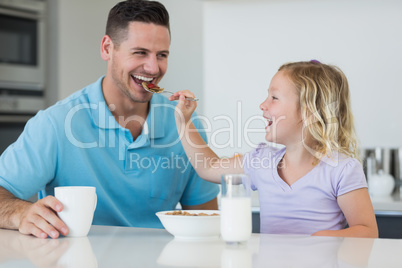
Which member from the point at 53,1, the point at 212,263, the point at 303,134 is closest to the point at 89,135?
the point at 303,134

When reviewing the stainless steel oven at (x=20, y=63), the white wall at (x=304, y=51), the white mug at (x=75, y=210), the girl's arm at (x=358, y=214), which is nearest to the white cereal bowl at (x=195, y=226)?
the white mug at (x=75, y=210)

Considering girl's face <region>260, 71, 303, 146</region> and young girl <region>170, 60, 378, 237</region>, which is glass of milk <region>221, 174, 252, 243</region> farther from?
girl's face <region>260, 71, 303, 146</region>

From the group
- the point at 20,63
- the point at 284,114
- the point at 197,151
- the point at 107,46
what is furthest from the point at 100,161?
the point at 20,63

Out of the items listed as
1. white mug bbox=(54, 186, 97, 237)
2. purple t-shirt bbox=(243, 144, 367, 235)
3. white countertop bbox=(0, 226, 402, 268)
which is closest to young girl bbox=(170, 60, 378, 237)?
purple t-shirt bbox=(243, 144, 367, 235)

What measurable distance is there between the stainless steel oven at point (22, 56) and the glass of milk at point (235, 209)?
256 cm

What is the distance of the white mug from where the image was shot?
4.14 ft

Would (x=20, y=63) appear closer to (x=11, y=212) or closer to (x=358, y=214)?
(x=11, y=212)

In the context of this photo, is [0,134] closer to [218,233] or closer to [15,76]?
[15,76]

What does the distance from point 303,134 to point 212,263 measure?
881 mm

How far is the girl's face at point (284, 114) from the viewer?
1754 millimetres

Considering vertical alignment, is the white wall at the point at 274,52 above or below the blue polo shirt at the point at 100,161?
above

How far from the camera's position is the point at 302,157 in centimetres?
174

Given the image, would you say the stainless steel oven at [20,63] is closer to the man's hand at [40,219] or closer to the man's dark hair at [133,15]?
the man's dark hair at [133,15]

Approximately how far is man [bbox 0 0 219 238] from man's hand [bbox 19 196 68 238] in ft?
0.54
